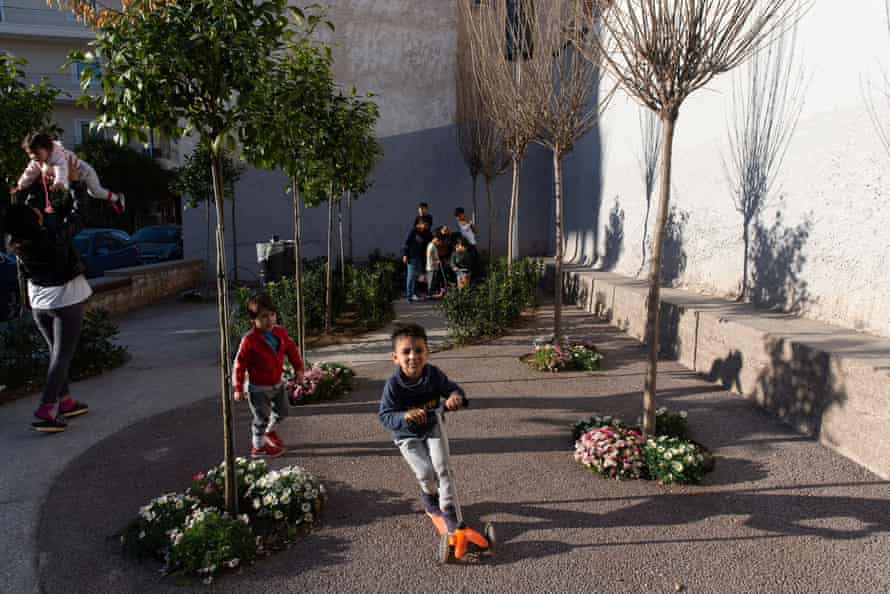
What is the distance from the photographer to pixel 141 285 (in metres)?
12.3

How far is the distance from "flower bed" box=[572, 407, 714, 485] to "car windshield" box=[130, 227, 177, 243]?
18.5m

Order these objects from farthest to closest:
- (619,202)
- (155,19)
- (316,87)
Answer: (619,202) < (316,87) < (155,19)

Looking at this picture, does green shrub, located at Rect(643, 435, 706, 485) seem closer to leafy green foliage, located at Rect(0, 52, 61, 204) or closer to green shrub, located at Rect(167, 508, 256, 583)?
green shrub, located at Rect(167, 508, 256, 583)

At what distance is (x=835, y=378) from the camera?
421cm

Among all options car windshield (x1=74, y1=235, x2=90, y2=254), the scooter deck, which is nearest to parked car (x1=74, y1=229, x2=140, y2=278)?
car windshield (x1=74, y1=235, x2=90, y2=254)

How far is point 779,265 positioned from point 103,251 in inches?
572

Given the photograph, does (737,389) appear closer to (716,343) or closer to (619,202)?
(716,343)

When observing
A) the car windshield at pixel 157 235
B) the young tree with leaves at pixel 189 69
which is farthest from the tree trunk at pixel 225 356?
the car windshield at pixel 157 235

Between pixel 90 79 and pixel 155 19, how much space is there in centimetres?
47

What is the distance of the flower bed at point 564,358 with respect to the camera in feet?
21.7

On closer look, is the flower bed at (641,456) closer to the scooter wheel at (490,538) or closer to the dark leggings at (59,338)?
the scooter wheel at (490,538)

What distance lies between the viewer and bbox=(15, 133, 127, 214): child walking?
4.77 metres

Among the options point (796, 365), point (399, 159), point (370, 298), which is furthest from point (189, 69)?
point (399, 159)

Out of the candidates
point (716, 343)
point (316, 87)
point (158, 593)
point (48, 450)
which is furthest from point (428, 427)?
point (316, 87)
